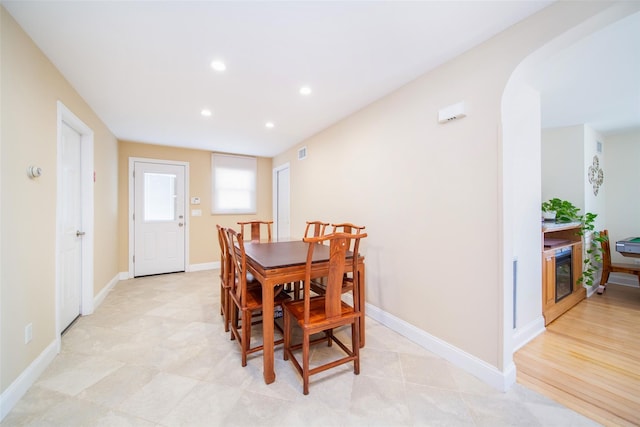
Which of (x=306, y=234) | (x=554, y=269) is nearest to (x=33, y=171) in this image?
(x=306, y=234)

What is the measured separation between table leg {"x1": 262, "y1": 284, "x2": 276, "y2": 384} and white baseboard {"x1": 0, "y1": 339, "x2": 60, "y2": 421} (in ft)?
4.88

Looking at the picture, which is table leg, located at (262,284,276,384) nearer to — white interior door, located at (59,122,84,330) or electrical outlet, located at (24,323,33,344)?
electrical outlet, located at (24,323,33,344)

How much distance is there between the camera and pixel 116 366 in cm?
192

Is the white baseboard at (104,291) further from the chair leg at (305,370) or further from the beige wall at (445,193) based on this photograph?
the beige wall at (445,193)

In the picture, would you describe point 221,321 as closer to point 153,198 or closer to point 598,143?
point 153,198

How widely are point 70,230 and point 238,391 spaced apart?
8.19ft

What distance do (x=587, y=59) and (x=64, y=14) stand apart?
3.90m

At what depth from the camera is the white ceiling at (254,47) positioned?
152cm

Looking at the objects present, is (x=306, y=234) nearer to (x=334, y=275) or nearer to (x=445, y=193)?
(x=334, y=275)

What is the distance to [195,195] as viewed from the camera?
195 inches

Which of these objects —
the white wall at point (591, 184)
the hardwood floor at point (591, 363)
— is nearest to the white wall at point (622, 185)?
the white wall at point (591, 184)

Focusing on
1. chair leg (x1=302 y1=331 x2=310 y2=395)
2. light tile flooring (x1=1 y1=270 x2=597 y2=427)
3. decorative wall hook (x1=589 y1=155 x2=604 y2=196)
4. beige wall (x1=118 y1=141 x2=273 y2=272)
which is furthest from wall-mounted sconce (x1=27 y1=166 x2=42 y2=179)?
decorative wall hook (x1=589 y1=155 x2=604 y2=196)

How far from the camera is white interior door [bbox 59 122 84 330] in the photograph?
8.05 ft

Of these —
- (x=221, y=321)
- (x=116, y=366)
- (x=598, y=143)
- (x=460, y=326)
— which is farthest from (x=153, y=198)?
(x=598, y=143)
